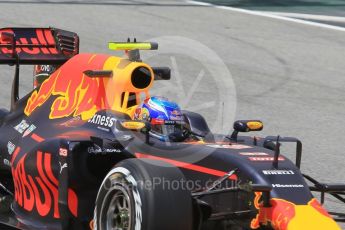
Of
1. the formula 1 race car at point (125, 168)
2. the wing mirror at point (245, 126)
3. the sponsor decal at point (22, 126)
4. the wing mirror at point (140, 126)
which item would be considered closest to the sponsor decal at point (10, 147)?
the formula 1 race car at point (125, 168)

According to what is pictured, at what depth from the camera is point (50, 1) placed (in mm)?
22516

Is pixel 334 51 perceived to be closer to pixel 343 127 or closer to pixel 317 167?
pixel 343 127

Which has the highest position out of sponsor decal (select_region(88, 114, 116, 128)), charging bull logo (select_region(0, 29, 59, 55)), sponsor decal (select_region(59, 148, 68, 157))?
charging bull logo (select_region(0, 29, 59, 55))

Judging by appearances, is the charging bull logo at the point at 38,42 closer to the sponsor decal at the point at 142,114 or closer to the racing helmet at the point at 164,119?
the sponsor decal at the point at 142,114

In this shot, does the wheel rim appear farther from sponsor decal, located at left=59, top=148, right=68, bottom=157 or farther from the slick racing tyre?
sponsor decal, located at left=59, top=148, right=68, bottom=157

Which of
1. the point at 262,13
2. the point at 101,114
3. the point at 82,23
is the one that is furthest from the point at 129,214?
the point at 262,13

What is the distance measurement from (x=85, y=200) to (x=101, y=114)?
812 millimetres

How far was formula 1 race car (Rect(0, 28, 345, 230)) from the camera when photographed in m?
5.78

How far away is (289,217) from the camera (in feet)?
18.7

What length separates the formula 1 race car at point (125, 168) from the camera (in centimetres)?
578

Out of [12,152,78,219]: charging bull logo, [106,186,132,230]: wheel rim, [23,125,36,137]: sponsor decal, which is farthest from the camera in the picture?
[23,125,36,137]: sponsor decal

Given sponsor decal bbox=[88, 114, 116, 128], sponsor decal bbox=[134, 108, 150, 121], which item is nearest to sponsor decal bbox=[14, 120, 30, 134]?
sponsor decal bbox=[88, 114, 116, 128]

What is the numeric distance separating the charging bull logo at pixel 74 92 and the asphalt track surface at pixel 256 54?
2678 mm

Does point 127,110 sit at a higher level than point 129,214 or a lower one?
higher
